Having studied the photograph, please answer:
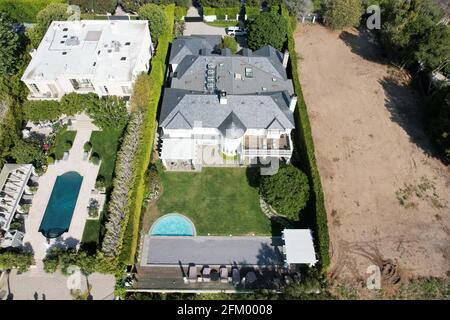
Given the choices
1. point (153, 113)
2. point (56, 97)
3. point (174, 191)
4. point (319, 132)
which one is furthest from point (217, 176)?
point (56, 97)

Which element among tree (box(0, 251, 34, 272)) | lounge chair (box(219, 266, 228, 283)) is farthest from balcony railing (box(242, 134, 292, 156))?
tree (box(0, 251, 34, 272))

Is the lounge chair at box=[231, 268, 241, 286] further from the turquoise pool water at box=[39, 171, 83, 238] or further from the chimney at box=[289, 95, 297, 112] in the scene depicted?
the chimney at box=[289, 95, 297, 112]

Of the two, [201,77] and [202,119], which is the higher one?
[201,77]

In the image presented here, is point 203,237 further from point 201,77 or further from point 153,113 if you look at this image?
point 201,77

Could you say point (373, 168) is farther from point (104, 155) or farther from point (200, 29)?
point (200, 29)

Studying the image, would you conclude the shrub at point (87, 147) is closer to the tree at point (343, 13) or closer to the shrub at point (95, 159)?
the shrub at point (95, 159)

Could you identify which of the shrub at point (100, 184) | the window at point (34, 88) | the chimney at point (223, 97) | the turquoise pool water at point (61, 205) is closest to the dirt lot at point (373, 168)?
the chimney at point (223, 97)
